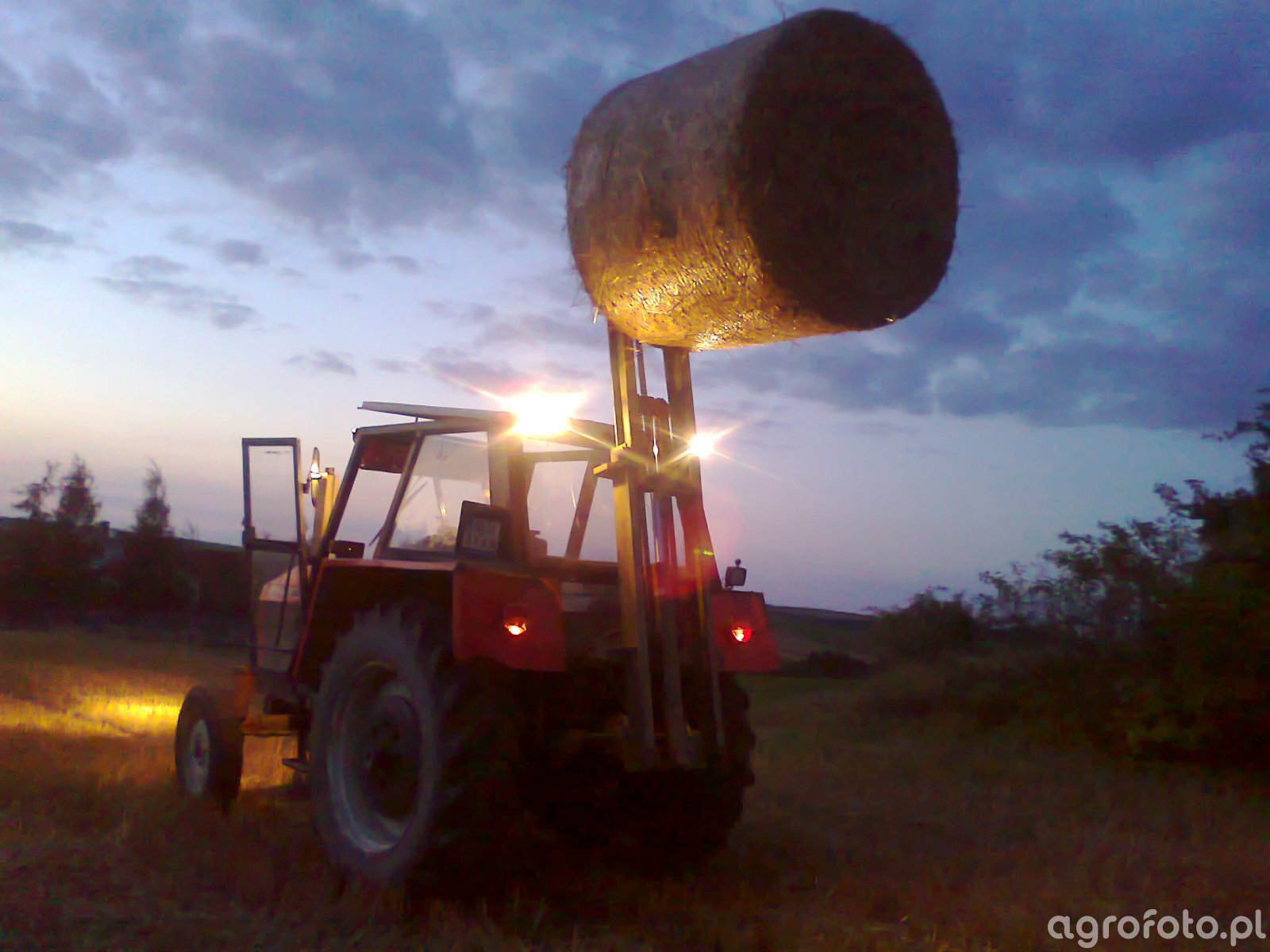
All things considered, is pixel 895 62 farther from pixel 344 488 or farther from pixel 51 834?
pixel 51 834

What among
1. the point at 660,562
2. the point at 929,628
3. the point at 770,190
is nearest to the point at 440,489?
the point at 660,562

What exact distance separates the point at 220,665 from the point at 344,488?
14.1 m

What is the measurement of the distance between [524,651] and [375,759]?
37.9 inches

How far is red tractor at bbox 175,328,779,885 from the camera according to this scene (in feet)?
13.1

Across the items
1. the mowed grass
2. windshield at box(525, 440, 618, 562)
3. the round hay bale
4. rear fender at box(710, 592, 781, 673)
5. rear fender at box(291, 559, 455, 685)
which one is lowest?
the mowed grass

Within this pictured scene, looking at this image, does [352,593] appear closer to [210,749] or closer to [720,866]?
[210,749]

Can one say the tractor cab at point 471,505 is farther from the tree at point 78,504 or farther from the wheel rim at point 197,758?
the tree at point 78,504

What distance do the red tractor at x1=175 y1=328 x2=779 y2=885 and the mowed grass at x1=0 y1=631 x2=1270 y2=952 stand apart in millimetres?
283

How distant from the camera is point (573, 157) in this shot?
176 inches

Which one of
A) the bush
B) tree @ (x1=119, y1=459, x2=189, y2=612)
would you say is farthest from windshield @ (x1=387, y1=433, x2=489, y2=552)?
tree @ (x1=119, y1=459, x2=189, y2=612)

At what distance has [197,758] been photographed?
601cm

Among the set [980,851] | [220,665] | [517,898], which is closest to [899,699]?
[980,851]

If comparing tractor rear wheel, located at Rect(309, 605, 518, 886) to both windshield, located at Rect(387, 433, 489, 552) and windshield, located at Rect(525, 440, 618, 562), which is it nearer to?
windshield, located at Rect(387, 433, 489, 552)

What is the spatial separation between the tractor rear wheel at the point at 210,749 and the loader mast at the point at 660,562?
267cm
